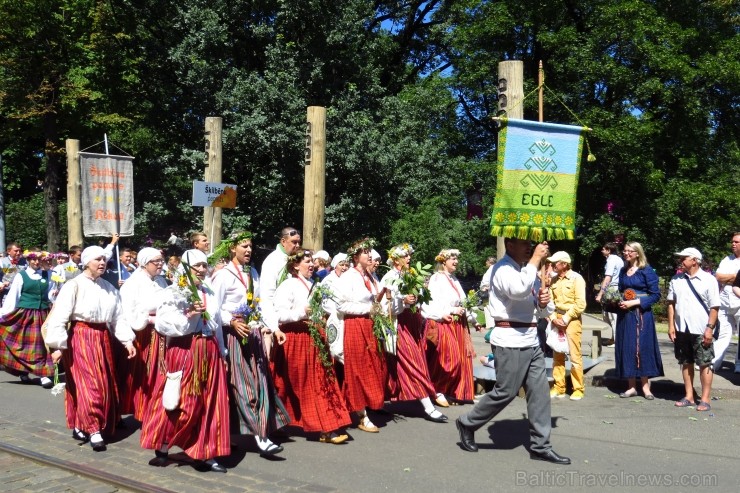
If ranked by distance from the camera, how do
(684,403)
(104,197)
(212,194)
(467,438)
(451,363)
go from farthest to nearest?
(104,197) → (212,194) → (451,363) → (684,403) → (467,438)

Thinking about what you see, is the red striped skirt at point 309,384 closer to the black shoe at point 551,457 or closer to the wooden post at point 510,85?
the black shoe at point 551,457

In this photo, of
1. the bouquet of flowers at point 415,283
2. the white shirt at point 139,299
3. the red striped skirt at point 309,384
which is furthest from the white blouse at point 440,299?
the white shirt at point 139,299

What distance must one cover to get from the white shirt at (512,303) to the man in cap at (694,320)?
2.64 m

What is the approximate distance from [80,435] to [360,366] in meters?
2.69

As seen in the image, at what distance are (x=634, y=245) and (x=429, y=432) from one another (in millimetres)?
3526

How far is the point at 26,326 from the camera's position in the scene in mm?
10789

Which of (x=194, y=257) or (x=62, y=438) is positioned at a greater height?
(x=194, y=257)

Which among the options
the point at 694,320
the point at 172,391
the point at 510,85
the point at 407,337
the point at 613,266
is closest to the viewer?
the point at 172,391

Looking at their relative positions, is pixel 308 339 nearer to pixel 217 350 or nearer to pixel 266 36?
pixel 217 350

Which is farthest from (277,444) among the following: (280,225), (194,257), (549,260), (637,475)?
(280,225)

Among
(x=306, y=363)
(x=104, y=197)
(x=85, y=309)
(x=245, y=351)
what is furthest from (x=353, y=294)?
(x=104, y=197)

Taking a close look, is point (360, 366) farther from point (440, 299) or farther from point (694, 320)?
point (694, 320)

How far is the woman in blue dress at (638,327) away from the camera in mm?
9016

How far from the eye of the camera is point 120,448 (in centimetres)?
712
